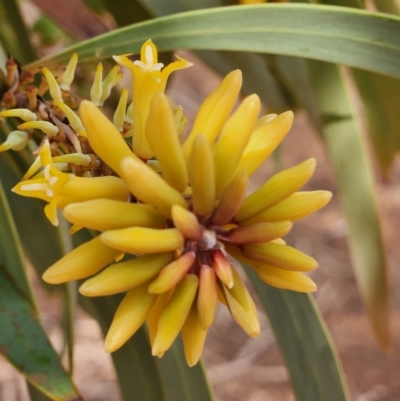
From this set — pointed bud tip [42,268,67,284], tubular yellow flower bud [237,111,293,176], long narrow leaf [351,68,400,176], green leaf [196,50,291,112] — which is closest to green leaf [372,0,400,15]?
long narrow leaf [351,68,400,176]

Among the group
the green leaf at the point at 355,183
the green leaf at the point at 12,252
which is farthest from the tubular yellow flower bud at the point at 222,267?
the green leaf at the point at 355,183

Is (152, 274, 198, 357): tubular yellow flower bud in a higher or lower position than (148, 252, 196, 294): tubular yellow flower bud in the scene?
lower

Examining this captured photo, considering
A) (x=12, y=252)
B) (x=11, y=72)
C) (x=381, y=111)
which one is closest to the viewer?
(x=11, y=72)

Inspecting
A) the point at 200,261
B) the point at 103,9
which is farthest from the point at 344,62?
the point at 103,9

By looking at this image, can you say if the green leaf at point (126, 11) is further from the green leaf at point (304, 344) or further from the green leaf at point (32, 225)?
the green leaf at point (304, 344)

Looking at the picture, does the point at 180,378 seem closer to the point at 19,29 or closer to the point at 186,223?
the point at 186,223

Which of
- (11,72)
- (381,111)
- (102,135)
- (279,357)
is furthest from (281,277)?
(279,357)

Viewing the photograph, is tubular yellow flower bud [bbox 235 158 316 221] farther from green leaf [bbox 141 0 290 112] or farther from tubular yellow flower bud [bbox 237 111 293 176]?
green leaf [bbox 141 0 290 112]
